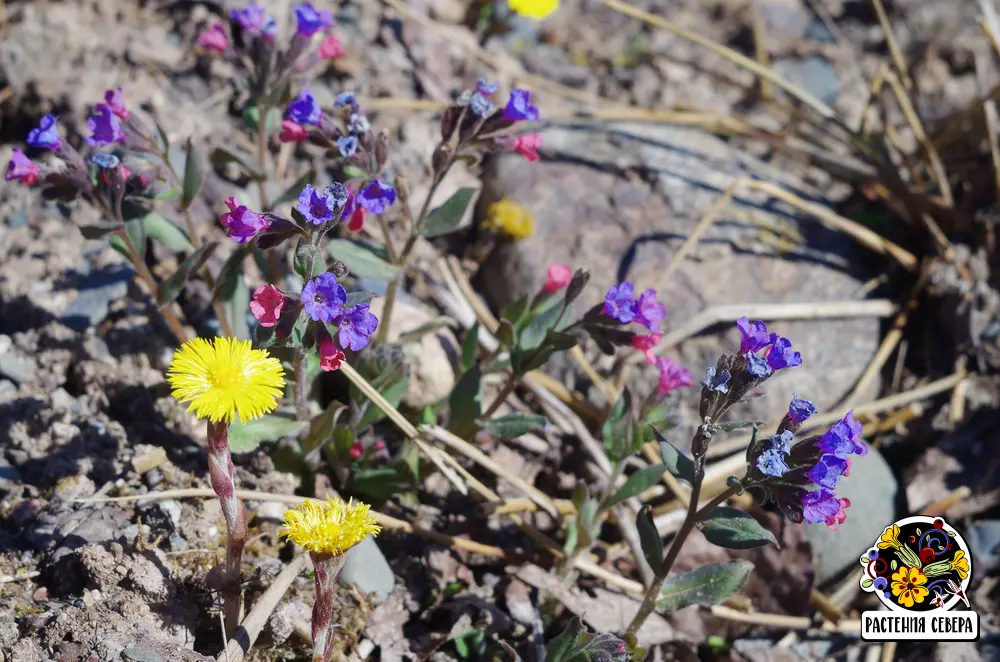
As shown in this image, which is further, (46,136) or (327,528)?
(46,136)

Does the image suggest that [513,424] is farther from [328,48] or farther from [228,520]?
[328,48]

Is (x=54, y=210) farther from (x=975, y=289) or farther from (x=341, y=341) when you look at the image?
(x=975, y=289)

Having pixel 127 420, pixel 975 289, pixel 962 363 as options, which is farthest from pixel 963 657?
pixel 127 420

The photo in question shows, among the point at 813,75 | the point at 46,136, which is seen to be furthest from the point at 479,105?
the point at 813,75

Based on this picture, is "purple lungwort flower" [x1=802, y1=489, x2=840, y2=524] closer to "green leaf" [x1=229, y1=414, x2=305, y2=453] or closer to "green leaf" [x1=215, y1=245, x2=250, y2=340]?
"green leaf" [x1=229, y1=414, x2=305, y2=453]

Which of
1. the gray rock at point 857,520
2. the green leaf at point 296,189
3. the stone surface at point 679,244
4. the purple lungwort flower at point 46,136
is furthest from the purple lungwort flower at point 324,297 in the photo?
the gray rock at point 857,520

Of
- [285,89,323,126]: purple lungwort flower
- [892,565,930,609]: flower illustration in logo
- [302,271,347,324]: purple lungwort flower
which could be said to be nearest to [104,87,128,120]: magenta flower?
[285,89,323,126]: purple lungwort flower
